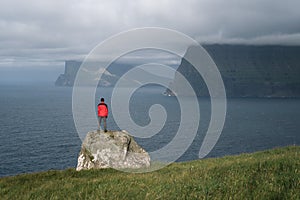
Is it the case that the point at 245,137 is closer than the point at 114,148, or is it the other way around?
the point at 114,148

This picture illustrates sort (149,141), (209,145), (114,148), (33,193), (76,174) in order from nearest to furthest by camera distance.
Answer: (33,193), (76,174), (114,148), (149,141), (209,145)

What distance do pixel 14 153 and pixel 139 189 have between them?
72063 millimetres

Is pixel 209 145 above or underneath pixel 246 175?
underneath

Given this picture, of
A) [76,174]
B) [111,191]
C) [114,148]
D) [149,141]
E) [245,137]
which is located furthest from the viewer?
[245,137]

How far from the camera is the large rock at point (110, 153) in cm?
2145

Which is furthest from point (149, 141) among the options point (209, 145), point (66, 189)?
point (66, 189)

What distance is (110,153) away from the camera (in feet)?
71.1

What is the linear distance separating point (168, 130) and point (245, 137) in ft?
99.9

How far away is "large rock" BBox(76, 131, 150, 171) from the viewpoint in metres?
21.5

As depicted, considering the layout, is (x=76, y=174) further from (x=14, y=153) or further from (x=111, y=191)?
(x=14, y=153)

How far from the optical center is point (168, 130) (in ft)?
375

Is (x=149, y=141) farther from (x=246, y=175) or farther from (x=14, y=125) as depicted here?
(x=246, y=175)

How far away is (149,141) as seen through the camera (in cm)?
9144

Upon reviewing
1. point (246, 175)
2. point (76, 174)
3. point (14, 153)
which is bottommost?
point (14, 153)
